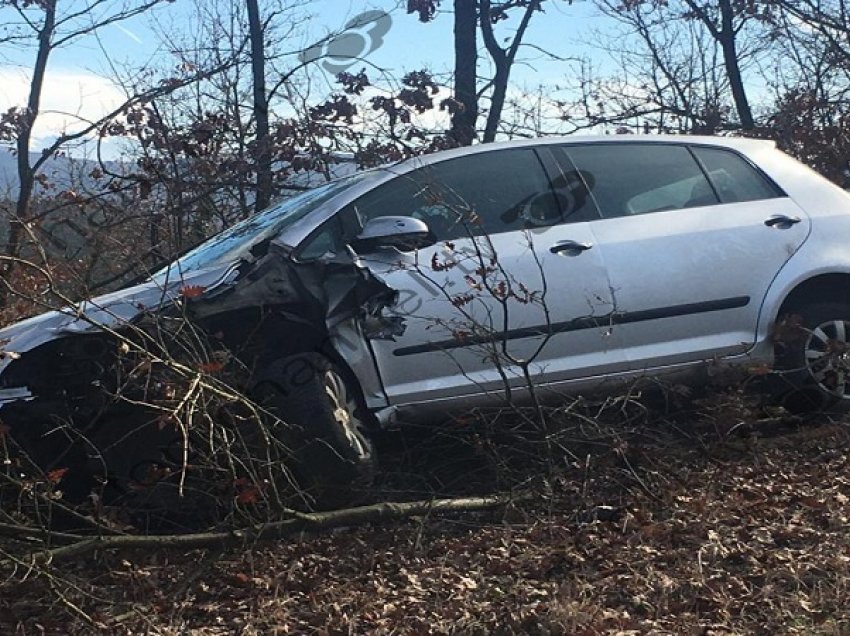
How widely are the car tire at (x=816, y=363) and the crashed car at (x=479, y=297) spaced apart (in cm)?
1

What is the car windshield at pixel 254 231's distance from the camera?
16.9ft

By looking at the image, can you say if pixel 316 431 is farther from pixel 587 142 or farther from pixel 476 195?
pixel 587 142

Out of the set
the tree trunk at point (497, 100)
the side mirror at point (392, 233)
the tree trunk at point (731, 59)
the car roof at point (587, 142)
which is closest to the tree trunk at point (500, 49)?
the tree trunk at point (497, 100)

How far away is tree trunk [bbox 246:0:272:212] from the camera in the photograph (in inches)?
363

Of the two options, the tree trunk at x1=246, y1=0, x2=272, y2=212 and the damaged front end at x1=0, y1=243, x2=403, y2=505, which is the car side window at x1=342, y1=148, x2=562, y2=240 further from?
the tree trunk at x1=246, y1=0, x2=272, y2=212

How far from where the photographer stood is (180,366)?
3900 millimetres

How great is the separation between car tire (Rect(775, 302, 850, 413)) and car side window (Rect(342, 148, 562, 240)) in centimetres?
145

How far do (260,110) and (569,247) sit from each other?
5.38m

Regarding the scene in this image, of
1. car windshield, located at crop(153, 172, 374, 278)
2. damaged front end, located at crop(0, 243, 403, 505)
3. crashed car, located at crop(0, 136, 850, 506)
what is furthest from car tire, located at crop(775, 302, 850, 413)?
car windshield, located at crop(153, 172, 374, 278)

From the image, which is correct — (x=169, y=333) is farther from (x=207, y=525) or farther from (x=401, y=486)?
(x=401, y=486)

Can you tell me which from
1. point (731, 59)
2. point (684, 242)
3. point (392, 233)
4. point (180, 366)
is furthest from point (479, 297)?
point (731, 59)

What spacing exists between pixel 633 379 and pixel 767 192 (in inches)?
55.5

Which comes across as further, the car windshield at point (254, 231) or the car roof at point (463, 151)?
the car windshield at point (254, 231)

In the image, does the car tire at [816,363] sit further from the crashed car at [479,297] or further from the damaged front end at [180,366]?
the damaged front end at [180,366]
